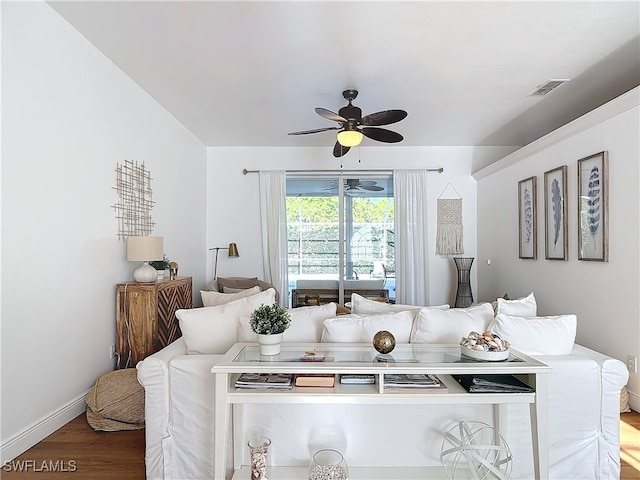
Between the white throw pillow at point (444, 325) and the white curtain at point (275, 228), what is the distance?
4013 millimetres

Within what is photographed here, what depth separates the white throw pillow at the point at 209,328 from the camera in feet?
7.33

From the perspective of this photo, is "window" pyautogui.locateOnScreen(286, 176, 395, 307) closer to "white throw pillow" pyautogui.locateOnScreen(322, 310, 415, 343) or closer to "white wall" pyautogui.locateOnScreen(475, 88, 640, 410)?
"white wall" pyautogui.locateOnScreen(475, 88, 640, 410)

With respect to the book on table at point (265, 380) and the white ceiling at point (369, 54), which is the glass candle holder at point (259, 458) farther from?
the white ceiling at point (369, 54)

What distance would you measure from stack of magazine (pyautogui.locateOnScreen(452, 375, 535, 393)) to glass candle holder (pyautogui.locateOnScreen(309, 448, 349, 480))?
25.6 inches

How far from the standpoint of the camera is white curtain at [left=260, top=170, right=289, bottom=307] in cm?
615

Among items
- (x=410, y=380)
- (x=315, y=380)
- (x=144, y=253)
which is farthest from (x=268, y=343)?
(x=144, y=253)

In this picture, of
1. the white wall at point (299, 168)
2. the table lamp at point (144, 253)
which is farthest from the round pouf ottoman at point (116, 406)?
the white wall at point (299, 168)

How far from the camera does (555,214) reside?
4113 mm

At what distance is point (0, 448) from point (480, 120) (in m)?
5.29

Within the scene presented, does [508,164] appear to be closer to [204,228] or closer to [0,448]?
[204,228]

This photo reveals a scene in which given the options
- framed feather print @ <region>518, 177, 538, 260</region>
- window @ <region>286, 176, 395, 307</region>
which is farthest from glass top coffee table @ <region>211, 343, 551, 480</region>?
window @ <region>286, 176, 395, 307</region>

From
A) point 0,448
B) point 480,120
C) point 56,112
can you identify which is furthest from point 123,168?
point 480,120

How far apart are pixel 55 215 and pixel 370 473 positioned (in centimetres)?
246

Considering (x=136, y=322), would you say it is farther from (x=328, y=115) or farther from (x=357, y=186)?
(x=357, y=186)
